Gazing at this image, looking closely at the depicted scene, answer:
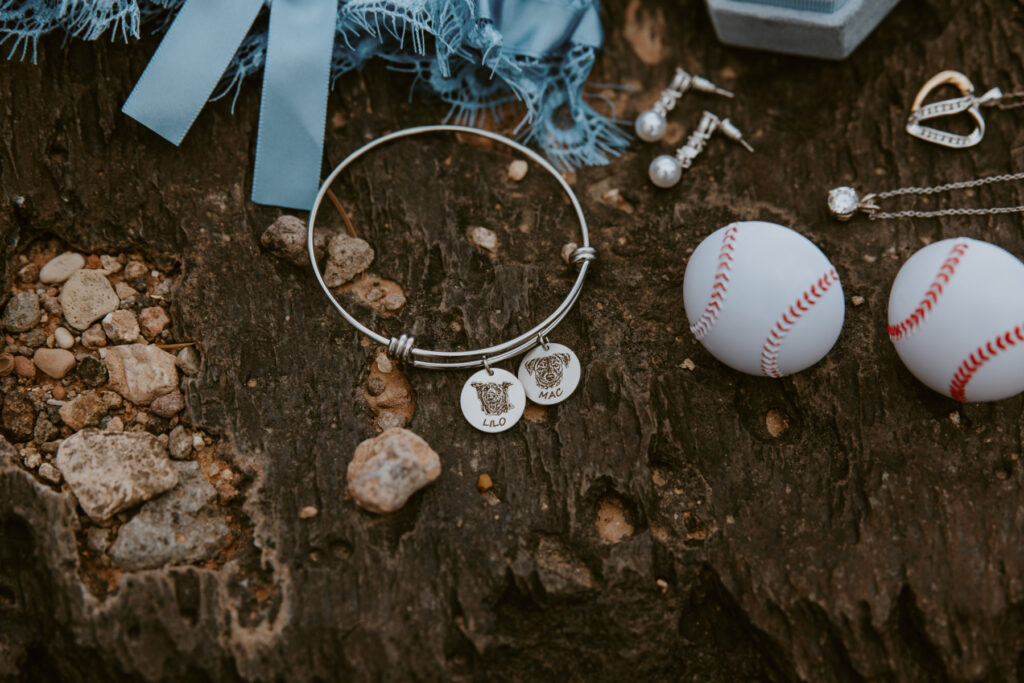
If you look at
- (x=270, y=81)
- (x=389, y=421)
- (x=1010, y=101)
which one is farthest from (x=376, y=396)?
(x=1010, y=101)

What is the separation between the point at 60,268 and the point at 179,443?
0.51 m

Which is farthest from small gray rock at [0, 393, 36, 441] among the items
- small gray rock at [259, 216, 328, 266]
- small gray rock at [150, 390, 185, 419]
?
small gray rock at [259, 216, 328, 266]

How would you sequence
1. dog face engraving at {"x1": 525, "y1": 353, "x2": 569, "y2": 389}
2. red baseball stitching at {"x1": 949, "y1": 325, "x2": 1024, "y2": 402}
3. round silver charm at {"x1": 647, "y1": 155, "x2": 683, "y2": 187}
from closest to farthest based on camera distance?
1. red baseball stitching at {"x1": 949, "y1": 325, "x2": 1024, "y2": 402}
2. dog face engraving at {"x1": 525, "y1": 353, "x2": 569, "y2": 389}
3. round silver charm at {"x1": 647, "y1": 155, "x2": 683, "y2": 187}

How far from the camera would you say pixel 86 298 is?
170cm

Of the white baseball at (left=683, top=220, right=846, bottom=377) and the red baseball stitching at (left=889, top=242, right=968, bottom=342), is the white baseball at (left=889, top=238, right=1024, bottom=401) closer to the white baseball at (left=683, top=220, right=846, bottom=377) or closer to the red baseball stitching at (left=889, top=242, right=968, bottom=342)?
the red baseball stitching at (left=889, top=242, right=968, bottom=342)

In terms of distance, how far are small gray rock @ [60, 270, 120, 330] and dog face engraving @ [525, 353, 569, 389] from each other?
2.98ft

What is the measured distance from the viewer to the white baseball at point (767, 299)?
1480 millimetres

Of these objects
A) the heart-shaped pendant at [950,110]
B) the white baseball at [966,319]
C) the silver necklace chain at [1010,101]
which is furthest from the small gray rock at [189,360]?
the silver necklace chain at [1010,101]

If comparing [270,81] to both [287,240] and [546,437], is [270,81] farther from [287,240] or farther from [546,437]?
[546,437]

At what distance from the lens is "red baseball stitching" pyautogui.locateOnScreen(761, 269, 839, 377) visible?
4.84ft

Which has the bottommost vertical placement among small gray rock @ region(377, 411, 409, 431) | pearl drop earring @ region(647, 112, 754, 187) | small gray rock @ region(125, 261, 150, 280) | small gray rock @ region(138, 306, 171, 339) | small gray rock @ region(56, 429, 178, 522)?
small gray rock @ region(377, 411, 409, 431)

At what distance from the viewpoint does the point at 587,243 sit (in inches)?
71.8

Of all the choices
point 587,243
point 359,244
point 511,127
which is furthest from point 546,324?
point 511,127

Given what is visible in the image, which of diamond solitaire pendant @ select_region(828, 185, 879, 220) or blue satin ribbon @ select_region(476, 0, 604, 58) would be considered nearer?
diamond solitaire pendant @ select_region(828, 185, 879, 220)
